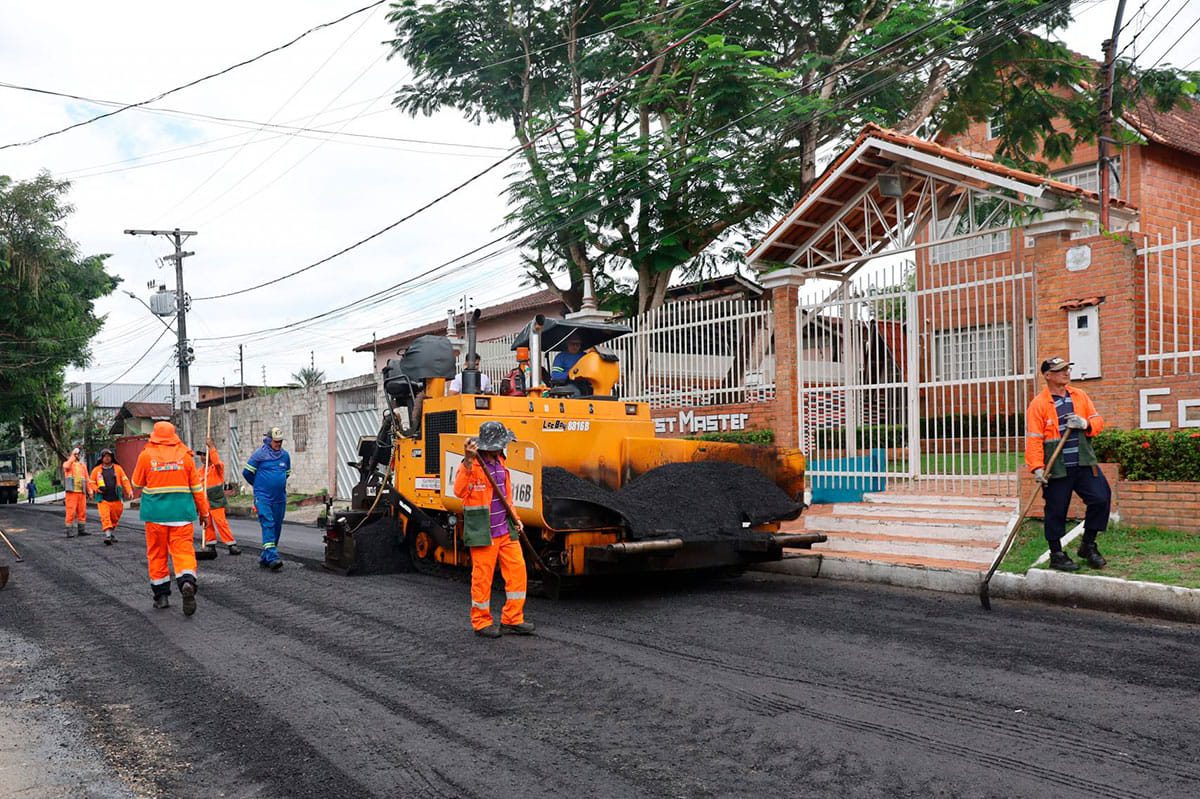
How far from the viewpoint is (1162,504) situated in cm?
880

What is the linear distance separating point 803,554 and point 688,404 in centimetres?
494

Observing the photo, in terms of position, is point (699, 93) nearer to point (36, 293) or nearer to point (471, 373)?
point (471, 373)

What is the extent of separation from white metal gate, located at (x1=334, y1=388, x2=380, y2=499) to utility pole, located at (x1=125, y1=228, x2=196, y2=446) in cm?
601

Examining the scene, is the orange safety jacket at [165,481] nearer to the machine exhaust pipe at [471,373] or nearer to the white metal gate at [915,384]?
the machine exhaust pipe at [471,373]

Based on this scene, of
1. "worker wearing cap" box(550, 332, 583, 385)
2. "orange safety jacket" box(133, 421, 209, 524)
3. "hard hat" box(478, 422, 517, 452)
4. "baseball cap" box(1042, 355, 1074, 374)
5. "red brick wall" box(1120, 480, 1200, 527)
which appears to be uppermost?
"worker wearing cap" box(550, 332, 583, 385)

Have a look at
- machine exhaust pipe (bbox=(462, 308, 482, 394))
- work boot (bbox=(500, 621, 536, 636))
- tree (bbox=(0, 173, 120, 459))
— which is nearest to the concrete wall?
tree (bbox=(0, 173, 120, 459))

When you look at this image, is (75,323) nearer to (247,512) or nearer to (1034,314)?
(247,512)

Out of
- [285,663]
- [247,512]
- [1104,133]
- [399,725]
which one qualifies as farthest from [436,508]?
[247,512]

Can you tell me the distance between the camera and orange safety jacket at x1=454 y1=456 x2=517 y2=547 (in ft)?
24.0

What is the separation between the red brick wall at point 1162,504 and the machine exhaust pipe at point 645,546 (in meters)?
4.10

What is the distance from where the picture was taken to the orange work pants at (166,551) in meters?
8.70

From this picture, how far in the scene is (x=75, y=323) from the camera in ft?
117

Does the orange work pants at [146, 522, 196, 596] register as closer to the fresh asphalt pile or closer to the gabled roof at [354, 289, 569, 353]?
the fresh asphalt pile

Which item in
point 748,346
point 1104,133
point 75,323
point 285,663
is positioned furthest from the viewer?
point 75,323
